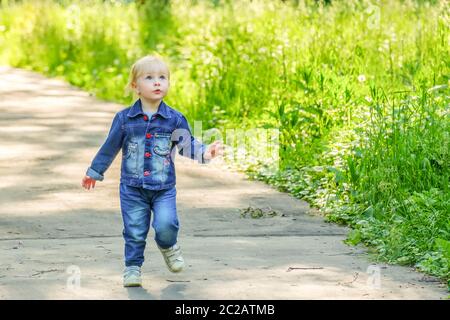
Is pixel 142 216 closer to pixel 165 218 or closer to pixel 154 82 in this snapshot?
pixel 165 218

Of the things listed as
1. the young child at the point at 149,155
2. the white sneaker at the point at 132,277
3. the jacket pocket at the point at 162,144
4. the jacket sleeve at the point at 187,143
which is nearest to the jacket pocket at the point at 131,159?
the young child at the point at 149,155

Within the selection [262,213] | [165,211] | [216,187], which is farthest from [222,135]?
[165,211]

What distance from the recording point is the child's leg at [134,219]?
5805 millimetres

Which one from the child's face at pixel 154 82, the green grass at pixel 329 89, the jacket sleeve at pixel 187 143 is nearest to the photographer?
the child's face at pixel 154 82

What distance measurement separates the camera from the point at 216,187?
901cm

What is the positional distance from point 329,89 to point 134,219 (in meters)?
4.44

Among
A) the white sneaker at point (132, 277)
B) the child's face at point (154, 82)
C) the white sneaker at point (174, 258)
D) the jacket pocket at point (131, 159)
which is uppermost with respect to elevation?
the child's face at point (154, 82)

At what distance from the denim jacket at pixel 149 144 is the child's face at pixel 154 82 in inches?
4.1

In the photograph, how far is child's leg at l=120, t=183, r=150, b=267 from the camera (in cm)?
580

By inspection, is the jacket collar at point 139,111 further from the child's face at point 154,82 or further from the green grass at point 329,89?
the green grass at point 329,89

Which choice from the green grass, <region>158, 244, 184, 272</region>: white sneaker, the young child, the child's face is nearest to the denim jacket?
the young child

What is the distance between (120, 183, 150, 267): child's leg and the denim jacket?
7 cm

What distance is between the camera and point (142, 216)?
229 inches
